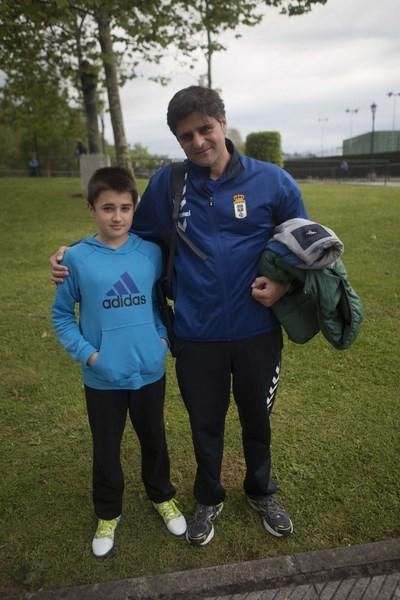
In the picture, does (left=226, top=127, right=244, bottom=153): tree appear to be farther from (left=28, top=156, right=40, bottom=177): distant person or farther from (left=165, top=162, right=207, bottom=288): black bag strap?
(left=28, top=156, right=40, bottom=177): distant person

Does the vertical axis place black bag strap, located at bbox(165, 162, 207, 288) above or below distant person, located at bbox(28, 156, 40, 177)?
below

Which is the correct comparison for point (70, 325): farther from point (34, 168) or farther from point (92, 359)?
point (34, 168)

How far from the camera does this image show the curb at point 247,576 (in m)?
2.24

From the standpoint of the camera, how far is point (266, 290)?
2205 millimetres

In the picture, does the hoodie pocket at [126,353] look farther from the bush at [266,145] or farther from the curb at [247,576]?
the bush at [266,145]

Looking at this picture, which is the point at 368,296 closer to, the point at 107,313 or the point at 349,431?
the point at 349,431

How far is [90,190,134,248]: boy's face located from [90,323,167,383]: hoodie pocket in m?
0.41

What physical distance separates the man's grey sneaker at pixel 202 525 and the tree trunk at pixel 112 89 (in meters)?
9.70

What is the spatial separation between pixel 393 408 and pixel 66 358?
3.00 metres

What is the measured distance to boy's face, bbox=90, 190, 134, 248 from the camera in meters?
2.21

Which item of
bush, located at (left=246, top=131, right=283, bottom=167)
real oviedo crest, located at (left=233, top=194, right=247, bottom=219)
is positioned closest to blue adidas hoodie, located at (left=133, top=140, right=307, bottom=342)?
real oviedo crest, located at (left=233, top=194, right=247, bottom=219)

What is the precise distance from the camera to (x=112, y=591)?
225cm

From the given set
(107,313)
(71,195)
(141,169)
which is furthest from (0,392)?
(141,169)

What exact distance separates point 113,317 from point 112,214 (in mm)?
469
